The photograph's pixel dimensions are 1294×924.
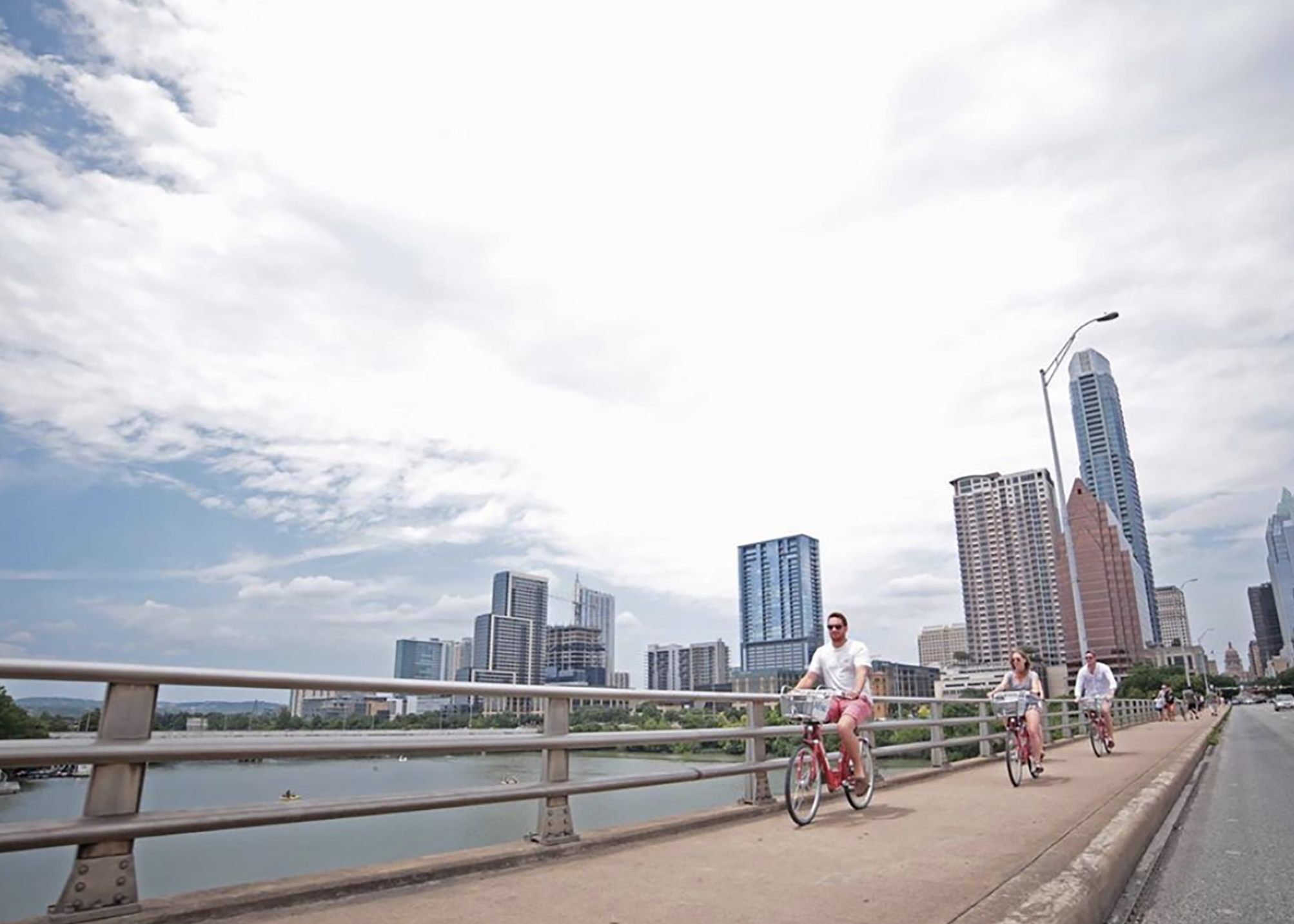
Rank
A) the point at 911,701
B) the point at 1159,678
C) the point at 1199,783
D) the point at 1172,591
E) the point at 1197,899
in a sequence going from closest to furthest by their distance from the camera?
1. the point at 1197,899
2. the point at 911,701
3. the point at 1199,783
4. the point at 1159,678
5. the point at 1172,591

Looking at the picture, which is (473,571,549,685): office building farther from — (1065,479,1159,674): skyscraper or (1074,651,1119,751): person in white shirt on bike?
(1074,651,1119,751): person in white shirt on bike

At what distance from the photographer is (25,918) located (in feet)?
10.6

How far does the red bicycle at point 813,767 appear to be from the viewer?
6504 mm

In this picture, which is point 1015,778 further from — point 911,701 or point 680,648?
point 680,648

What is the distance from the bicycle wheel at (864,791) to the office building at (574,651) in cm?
7845

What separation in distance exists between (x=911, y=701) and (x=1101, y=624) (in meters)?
80.3

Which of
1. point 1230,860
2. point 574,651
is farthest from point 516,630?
point 1230,860

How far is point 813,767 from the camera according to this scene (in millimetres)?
6797

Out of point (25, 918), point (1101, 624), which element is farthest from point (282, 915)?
point (1101, 624)

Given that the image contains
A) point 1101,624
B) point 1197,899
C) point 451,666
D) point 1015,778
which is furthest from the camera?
point 1101,624

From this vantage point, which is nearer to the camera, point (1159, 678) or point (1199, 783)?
point (1199, 783)

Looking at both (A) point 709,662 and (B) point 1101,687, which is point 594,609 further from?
(B) point 1101,687

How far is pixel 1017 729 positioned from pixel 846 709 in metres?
3.95

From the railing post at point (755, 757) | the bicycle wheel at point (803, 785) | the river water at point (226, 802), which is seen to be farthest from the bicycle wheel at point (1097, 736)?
the bicycle wheel at point (803, 785)
